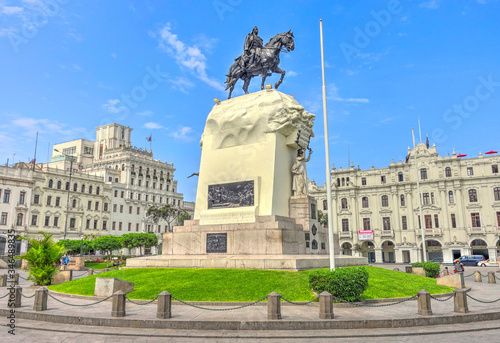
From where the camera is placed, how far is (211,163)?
72.5 feet

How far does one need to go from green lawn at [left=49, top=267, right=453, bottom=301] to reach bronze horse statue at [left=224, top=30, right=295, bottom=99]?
12014 mm

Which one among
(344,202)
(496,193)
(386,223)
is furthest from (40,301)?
(496,193)

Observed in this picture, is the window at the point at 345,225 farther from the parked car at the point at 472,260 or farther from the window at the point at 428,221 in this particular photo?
the parked car at the point at 472,260

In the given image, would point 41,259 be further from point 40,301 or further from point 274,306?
point 274,306

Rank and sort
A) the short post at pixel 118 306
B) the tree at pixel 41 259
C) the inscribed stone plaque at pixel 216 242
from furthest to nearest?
the inscribed stone plaque at pixel 216 242
the tree at pixel 41 259
the short post at pixel 118 306

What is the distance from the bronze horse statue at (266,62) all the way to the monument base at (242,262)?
34.4ft

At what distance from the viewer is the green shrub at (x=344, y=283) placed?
12.6 metres

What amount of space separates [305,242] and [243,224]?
3234 millimetres

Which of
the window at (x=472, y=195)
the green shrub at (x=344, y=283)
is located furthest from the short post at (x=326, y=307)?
the window at (x=472, y=195)

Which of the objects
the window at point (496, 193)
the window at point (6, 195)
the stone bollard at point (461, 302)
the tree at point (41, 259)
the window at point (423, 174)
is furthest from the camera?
the window at point (423, 174)

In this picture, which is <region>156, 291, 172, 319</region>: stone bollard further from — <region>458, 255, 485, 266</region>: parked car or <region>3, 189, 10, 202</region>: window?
<region>3, 189, 10, 202</region>: window

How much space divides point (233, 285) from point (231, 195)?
7.08 meters

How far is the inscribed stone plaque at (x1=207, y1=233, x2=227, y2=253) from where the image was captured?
19.2 m

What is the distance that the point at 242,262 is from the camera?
55.6ft
